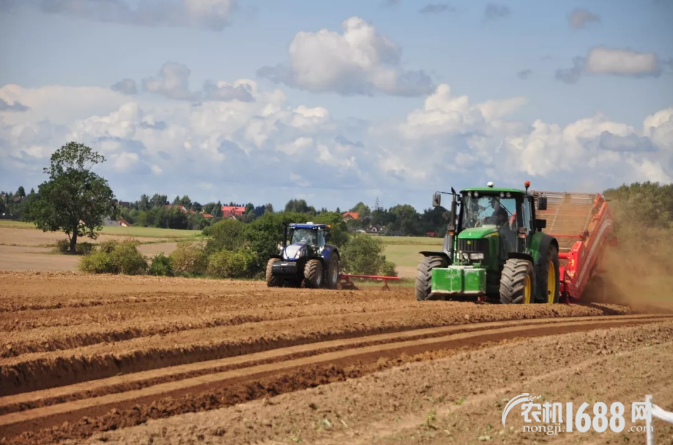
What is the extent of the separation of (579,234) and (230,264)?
19.7 m

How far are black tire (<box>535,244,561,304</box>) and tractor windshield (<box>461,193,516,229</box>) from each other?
113 centimetres

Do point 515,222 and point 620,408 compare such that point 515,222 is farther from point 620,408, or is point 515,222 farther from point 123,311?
point 620,408

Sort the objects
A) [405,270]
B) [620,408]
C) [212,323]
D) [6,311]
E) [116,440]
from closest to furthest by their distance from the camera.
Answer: [116,440], [620,408], [212,323], [6,311], [405,270]

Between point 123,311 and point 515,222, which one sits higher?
point 515,222

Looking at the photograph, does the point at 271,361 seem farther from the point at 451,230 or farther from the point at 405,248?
the point at 405,248

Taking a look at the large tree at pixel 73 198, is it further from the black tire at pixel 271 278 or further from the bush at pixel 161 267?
the black tire at pixel 271 278

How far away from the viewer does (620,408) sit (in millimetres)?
8289

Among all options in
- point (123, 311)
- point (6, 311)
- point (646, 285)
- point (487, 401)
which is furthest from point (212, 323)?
point (646, 285)

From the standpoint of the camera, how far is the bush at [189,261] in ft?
126

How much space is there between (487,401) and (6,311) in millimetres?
10410

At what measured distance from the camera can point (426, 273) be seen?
18.4 metres

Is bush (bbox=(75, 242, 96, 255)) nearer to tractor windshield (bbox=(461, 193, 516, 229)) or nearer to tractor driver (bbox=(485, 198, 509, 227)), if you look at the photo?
tractor windshield (bbox=(461, 193, 516, 229))

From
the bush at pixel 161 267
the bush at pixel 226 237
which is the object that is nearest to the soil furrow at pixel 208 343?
the bush at pixel 161 267

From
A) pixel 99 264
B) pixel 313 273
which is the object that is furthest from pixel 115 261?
pixel 313 273
